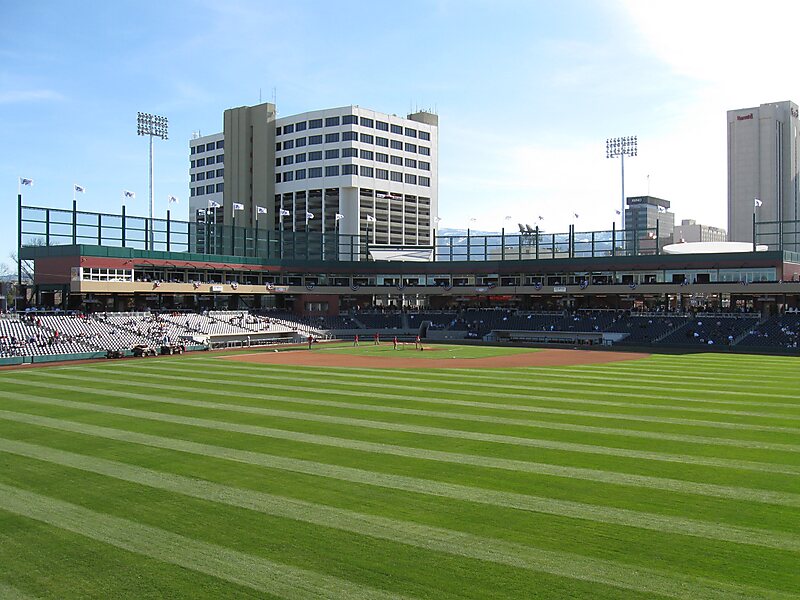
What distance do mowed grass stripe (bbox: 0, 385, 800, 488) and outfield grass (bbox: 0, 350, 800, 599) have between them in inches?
3.7

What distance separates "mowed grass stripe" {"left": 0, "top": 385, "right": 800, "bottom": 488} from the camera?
16.7 metres

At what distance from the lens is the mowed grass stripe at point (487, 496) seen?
12.4 m

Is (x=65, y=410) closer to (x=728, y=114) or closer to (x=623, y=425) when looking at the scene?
(x=623, y=425)

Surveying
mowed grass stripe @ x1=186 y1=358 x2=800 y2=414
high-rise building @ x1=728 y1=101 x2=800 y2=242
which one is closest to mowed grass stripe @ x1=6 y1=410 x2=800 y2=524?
mowed grass stripe @ x1=186 y1=358 x2=800 y2=414

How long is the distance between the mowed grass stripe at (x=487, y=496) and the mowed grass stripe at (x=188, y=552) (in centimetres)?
262

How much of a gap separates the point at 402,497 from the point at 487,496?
6.16 ft

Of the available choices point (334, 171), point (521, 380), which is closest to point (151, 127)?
point (334, 171)

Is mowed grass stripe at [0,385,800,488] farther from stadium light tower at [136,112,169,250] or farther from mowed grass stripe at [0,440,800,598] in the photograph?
stadium light tower at [136,112,169,250]

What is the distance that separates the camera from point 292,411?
1027 inches

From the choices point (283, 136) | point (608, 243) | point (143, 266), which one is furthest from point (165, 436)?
point (283, 136)

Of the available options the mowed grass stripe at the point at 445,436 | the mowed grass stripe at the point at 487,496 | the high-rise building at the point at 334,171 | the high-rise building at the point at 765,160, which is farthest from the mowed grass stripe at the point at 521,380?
the high-rise building at the point at 765,160

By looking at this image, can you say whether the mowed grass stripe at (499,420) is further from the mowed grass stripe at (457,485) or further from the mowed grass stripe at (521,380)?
the mowed grass stripe at (521,380)

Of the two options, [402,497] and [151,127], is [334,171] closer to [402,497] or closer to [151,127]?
[151,127]

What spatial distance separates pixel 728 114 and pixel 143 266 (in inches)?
6432
